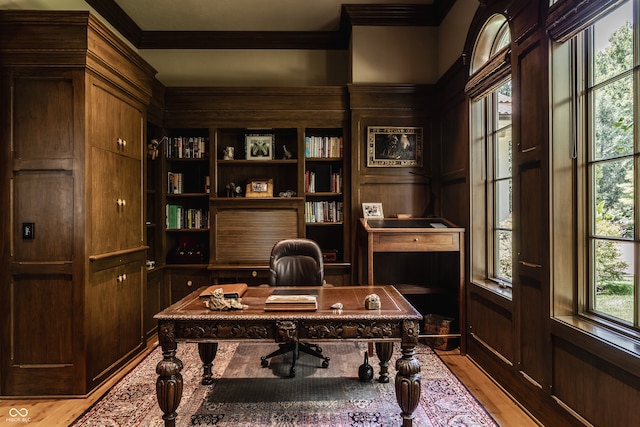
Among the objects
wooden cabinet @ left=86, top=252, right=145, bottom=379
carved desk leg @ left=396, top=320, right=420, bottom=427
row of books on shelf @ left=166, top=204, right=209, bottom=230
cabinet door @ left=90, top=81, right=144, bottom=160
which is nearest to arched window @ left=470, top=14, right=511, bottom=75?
carved desk leg @ left=396, top=320, right=420, bottom=427

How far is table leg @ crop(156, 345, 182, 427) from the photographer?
6.89ft

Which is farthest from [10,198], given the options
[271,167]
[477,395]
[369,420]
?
[477,395]

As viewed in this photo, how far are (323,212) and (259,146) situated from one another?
41.4 inches

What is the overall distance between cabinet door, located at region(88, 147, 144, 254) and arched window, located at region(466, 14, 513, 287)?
304 cm

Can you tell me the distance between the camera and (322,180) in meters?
4.33

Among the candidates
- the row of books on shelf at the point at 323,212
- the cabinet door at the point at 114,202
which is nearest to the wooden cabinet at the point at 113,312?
the cabinet door at the point at 114,202

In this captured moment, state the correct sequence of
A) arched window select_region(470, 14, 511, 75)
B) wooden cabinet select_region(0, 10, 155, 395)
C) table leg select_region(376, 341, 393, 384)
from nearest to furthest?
1. wooden cabinet select_region(0, 10, 155, 395)
2. table leg select_region(376, 341, 393, 384)
3. arched window select_region(470, 14, 511, 75)

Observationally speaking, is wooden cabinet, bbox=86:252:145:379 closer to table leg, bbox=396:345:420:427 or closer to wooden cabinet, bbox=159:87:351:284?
wooden cabinet, bbox=159:87:351:284

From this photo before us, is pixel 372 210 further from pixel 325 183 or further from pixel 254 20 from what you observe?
pixel 254 20

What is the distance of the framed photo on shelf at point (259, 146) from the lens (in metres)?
4.31

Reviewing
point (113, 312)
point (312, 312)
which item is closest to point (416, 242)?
point (312, 312)

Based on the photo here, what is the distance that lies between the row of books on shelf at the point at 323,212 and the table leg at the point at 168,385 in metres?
2.40

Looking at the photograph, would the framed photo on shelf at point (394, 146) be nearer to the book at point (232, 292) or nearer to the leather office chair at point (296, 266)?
the leather office chair at point (296, 266)

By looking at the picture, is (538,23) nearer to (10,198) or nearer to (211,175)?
(211,175)
